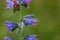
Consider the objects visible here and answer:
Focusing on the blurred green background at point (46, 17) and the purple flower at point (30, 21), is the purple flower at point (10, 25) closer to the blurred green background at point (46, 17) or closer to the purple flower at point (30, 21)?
the purple flower at point (30, 21)

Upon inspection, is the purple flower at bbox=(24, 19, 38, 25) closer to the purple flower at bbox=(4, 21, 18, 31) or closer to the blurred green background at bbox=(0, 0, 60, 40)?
the purple flower at bbox=(4, 21, 18, 31)

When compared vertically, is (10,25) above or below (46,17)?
below

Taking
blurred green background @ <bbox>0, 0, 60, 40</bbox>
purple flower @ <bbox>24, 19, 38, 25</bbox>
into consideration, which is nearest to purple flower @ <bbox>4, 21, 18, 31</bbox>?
purple flower @ <bbox>24, 19, 38, 25</bbox>

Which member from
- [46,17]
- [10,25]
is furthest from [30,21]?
[46,17]

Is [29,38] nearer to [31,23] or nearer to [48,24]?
[31,23]

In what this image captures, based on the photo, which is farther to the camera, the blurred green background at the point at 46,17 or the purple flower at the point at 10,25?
the blurred green background at the point at 46,17

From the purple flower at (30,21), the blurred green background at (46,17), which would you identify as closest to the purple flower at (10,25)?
the purple flower at (30,21)

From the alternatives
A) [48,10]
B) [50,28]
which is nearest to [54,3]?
[48,10]

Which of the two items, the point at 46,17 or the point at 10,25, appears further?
the point at 46,17

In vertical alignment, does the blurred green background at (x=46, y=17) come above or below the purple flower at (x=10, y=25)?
above

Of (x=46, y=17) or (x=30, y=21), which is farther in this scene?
(x=46, y=17)

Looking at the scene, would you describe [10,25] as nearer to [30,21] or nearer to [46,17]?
[30,21]
